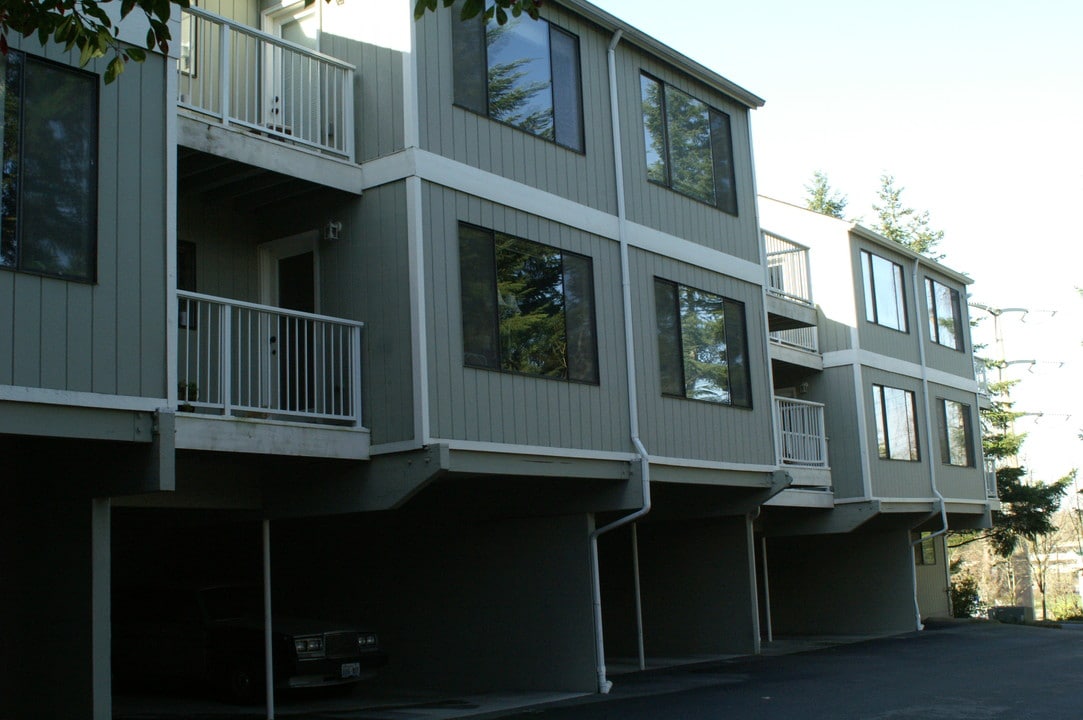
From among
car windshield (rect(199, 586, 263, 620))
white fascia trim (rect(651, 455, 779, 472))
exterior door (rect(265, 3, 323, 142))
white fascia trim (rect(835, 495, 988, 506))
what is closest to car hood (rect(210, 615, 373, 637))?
car windshield (rect(199, 586, 263, 620))

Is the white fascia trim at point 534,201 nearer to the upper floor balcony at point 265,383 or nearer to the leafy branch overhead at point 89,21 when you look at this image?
the upper floor balcony at point 265,383

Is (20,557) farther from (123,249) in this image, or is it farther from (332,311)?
(332,311)

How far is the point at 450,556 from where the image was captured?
15680 mm

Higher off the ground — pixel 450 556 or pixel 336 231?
pixel 336 231

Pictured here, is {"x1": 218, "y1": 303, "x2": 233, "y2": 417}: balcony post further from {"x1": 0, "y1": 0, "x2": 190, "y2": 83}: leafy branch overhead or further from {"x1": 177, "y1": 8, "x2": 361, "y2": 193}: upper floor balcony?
{"x1": 0, "y1": 0, "x2": 190, "y2": 83}: leafy branch overhead

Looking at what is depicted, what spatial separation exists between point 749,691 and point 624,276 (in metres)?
5.32

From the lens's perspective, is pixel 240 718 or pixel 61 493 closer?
pixel 61 493

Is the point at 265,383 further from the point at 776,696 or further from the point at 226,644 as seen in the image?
the point at 776,696

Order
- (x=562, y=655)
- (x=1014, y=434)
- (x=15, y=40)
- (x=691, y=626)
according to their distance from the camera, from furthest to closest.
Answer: (x=1014, y=434) → (x=691, y=626) → (x=562, y=655) → (x=15, y=40)

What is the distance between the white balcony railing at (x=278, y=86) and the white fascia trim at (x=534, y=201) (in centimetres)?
69

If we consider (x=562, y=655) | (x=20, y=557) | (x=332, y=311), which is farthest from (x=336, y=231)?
(x=562, y=655)

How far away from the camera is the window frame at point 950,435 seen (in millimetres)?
26906

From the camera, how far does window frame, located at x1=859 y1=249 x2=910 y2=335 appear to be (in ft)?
82.6

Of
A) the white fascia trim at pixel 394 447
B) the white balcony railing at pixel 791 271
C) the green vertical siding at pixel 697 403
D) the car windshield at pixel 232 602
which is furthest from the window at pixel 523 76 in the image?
the white balcony railing at pixel 791 271
